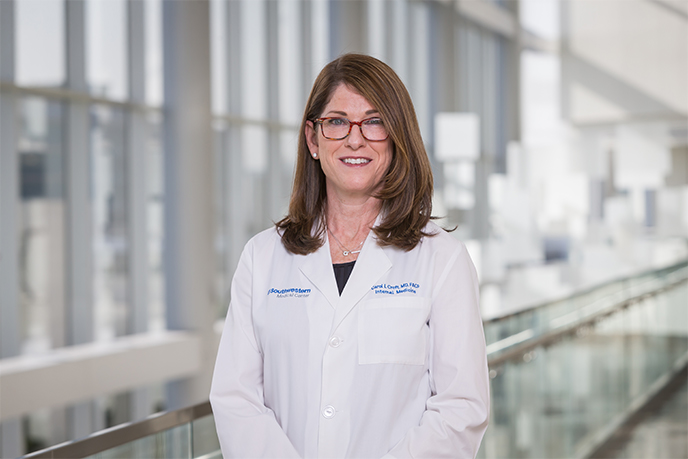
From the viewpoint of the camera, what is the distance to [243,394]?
1.64 m

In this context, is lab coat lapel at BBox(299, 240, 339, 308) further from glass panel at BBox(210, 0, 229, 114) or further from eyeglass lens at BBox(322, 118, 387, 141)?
glass panel at BBox(210, 0, 229, 114)

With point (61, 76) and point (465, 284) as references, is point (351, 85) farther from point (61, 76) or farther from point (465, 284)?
point (61, 76)

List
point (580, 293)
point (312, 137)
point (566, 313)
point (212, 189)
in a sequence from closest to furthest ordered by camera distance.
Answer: point (312, 137) → point (566, 313) → point (580, 293) → point (212, 189)

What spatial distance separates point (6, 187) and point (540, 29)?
818cm

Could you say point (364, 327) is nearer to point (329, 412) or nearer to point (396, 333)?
point (396, 333)

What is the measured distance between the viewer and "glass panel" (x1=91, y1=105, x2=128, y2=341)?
330 inches

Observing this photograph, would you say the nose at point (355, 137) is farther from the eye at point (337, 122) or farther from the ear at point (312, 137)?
the ear at point (312, 137)

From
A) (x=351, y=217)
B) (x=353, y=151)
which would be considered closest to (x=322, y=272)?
(x=351, y=217)

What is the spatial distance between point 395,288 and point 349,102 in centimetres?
42

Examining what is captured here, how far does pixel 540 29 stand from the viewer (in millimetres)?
11523

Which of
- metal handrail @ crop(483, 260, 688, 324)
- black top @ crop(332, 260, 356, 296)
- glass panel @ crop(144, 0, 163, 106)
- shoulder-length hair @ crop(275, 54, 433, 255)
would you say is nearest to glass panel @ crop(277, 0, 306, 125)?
glass panel @ crop(144, 0, 163, 106)

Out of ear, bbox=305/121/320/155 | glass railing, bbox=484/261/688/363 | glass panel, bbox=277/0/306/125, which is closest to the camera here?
ear, bbox=305/121/320/155

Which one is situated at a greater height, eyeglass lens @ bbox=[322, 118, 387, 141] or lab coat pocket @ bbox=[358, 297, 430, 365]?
eyeglass lens @ bbox=[322, 118, 387, 141]

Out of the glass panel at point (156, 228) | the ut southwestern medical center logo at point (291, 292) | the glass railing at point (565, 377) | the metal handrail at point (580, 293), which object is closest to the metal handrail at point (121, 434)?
the glass railing at point (565, 377)
